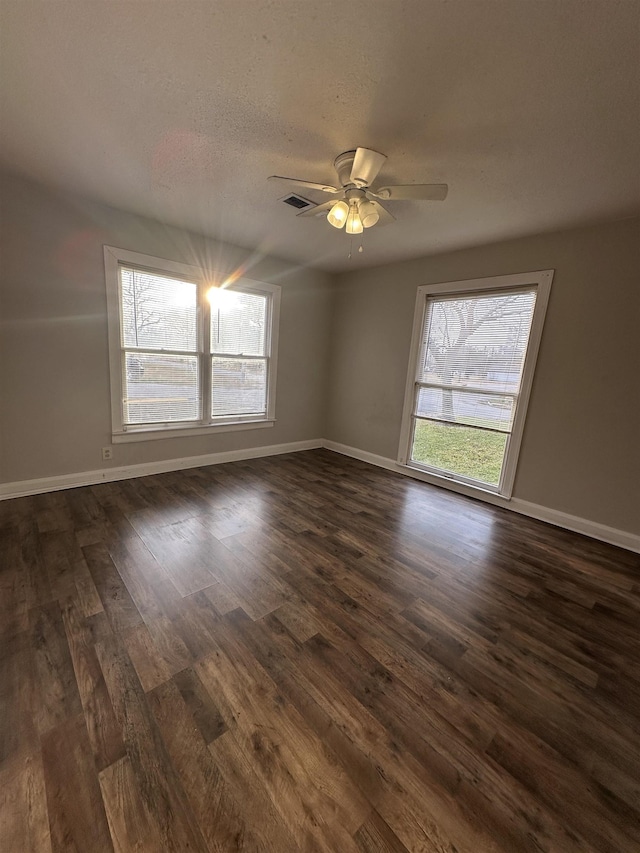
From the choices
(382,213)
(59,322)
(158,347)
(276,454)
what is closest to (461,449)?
(276,454)

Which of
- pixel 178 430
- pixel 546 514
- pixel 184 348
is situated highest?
pixel 184 348

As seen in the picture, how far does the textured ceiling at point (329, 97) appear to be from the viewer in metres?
1.26

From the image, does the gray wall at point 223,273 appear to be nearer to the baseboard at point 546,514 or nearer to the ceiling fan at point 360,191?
the baseboard at point 546,514

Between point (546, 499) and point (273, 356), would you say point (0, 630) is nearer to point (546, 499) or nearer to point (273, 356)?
point (273, 356)

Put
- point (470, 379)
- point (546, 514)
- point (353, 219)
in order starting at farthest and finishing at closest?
point (470, 379) < point (546, 514) < point (353, 219)

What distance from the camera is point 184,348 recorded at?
3768 millimetres

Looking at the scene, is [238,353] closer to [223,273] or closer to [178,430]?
[223,273]

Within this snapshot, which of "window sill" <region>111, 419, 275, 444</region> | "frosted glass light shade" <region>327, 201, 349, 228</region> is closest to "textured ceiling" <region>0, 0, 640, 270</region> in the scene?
"frosted glass light shade" <region>327, 201, 349, 228</region>

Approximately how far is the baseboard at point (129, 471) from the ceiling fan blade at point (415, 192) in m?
3.35

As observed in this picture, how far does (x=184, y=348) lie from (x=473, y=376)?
10.6 ft

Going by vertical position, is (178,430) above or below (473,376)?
below

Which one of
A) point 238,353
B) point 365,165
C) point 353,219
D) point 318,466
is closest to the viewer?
point 365,165

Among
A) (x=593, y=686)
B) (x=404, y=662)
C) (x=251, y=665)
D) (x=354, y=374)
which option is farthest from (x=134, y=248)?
(x=593, y=686)

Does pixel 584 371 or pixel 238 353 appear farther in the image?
pixel 238 353
